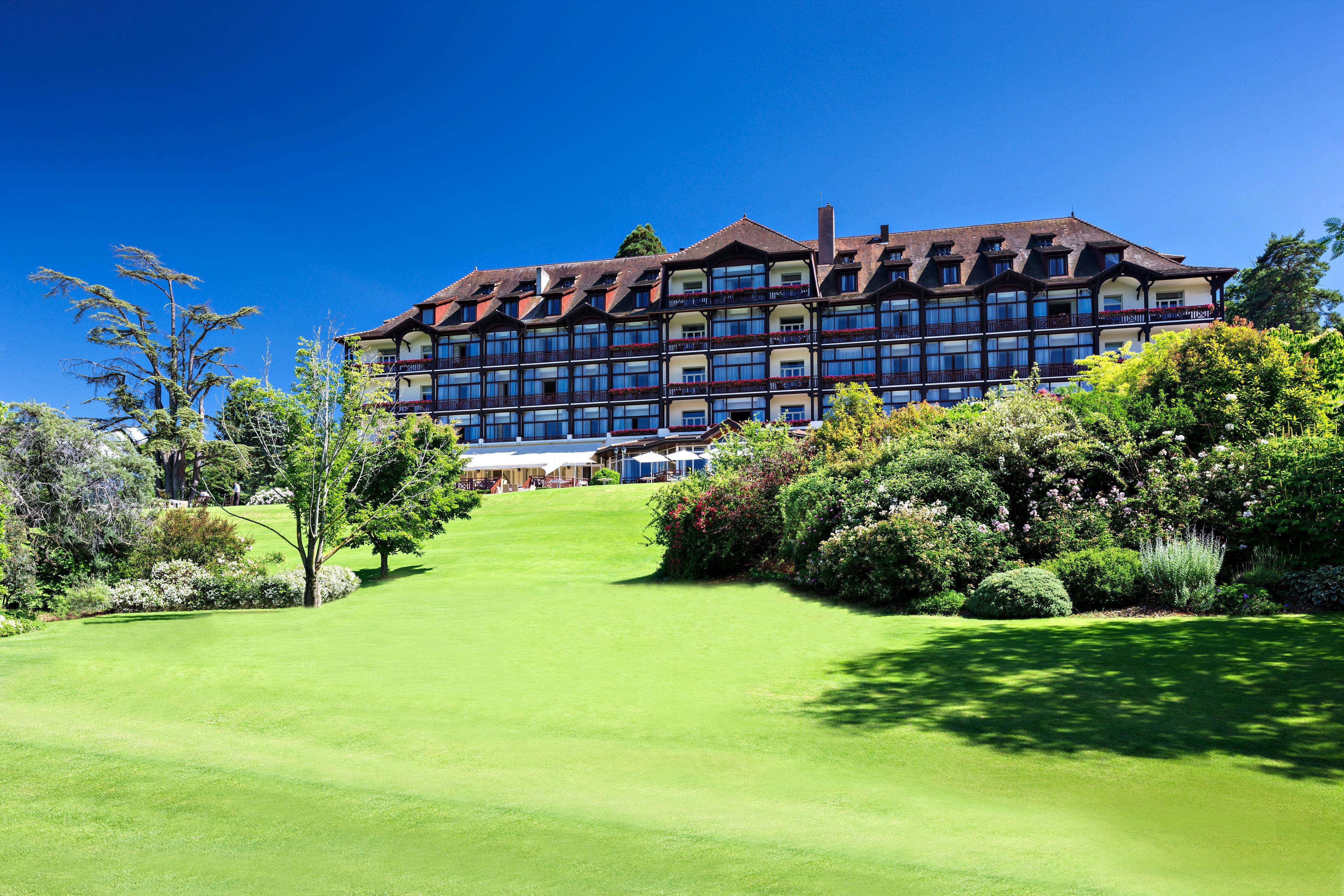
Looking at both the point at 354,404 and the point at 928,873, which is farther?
the point at 354,404

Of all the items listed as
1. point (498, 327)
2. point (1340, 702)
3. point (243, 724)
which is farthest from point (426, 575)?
point (498, 327)

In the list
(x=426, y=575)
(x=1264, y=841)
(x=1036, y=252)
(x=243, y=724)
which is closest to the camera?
(x=1264, y=841)

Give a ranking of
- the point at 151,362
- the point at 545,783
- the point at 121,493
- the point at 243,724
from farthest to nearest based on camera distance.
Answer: the point at 151,362
the point at 121,493
the point at 243,724
the point at 545,783

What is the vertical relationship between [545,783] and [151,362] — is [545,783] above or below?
below

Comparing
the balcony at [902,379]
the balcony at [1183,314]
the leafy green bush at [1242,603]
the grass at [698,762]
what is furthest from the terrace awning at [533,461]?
the leafy green bush at [1242,603]

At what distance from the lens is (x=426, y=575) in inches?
1033

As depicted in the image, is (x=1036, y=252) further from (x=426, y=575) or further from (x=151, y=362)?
(x=151, y=362)

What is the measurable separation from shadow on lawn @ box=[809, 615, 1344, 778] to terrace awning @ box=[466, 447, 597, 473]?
46.0 metres

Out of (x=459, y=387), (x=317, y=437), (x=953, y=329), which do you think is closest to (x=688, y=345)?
(x=953, y=329)

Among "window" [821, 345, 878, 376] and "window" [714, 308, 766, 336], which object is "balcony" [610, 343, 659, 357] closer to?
"window" [714, 308, 766, 336]

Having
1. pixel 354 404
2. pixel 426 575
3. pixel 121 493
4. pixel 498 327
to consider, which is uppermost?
pixel 498 327

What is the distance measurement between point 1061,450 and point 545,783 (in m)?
14.0

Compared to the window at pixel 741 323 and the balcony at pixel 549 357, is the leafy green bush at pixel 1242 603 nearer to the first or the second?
the window at pixel 741 323

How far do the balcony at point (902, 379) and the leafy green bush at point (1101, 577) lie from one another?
4545 centimetres
